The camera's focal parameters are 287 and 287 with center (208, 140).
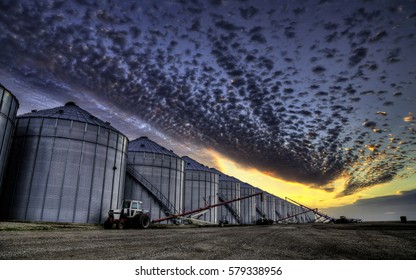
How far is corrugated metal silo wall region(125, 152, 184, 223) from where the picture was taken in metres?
37.2

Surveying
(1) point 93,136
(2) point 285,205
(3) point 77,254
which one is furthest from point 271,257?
(2) point 285,205

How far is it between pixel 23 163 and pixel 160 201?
17.0 m

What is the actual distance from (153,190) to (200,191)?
13232mm

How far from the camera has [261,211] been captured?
8288 centimetres

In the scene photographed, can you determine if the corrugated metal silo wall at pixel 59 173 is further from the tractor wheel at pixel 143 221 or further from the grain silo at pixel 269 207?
the grain silo at pixel 269 207

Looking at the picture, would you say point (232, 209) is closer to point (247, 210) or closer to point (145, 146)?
point (247, 210)

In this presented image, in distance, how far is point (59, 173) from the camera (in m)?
26.1

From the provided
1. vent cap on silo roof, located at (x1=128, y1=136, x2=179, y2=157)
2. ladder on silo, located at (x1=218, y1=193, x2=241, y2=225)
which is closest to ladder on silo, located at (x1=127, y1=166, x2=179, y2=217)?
Result: vent cap on silo roof, located at (x1=128, y1=136, x2=179, y2=157)

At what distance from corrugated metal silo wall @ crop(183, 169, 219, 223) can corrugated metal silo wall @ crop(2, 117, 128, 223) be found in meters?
20.0

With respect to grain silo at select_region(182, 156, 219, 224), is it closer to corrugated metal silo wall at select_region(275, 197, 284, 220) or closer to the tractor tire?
the tractor tire

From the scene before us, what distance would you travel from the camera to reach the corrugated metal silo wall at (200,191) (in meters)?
48.7

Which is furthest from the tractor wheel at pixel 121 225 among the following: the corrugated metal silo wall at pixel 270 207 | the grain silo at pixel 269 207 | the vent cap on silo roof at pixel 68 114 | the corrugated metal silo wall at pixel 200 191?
the corrugated metal silo wall at pixel 270 207

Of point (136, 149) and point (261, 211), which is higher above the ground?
point (136, 149)

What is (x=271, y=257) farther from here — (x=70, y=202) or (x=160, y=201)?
(x=160, y=201)
